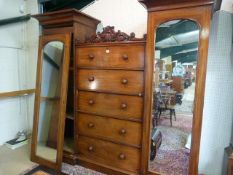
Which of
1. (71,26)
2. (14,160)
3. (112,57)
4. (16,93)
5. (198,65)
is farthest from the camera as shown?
Answer: (16,93)

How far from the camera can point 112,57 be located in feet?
5.96

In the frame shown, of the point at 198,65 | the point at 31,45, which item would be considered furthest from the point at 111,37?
the point at 31,45

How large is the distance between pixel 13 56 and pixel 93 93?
1.63m

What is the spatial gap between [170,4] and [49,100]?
68.8 inches

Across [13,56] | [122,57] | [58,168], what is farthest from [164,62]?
[13,56]

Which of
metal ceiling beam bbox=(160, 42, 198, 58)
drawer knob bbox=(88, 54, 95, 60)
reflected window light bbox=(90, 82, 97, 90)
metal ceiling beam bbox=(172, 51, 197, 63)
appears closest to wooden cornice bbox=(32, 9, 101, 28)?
drawer knob bbox=(88, 54, 95, 60)

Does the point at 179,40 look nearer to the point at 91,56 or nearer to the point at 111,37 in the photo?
the point at 111,37

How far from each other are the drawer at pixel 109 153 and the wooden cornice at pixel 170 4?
1.33 meters

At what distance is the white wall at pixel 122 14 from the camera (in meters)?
2.10

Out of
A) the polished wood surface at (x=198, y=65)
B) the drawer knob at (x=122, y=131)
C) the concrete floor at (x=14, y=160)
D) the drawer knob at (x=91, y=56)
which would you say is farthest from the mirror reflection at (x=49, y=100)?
the polished wood surface at (x=198, y=65)

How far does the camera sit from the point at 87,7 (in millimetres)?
2393

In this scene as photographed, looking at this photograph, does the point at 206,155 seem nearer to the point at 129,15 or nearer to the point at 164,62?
the point at 164,62

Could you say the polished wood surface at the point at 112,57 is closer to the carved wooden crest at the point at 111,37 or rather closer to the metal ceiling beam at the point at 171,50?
the carved wooden crest at the point at 111,37

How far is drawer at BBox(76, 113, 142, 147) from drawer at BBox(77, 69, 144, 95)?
31 cm
